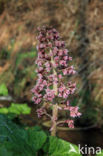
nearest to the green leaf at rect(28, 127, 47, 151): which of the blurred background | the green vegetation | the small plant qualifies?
the green vegetation

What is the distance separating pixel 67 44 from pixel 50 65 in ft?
11.5

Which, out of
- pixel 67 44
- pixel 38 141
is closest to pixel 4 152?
pixel 38 141

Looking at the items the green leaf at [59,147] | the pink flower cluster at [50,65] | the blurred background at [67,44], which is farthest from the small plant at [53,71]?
the blurred background at [67,44]

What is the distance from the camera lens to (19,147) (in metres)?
1.17

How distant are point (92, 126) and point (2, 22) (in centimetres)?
535

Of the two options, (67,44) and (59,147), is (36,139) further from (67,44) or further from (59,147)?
(67,44)

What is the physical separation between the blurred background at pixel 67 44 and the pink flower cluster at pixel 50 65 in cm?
233

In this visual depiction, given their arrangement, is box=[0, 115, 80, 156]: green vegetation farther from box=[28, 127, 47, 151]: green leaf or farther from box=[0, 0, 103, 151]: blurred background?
box=[0, 0, 103, 151]: blurred background

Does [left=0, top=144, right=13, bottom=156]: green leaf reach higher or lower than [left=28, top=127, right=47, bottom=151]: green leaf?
lower

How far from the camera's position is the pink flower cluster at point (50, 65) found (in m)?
1.76

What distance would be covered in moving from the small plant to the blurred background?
2328 mm

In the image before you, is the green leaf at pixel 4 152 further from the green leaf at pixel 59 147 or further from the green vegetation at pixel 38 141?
the green leaf at pixel 59 147

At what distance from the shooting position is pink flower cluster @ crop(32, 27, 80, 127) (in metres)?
1.76

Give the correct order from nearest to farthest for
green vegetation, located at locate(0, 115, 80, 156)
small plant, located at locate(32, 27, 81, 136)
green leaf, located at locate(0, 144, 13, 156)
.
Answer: green leaf, located at locate(0, 144, 13, 156), green vegetation, located at locate(0, 115, 80, 156), small plant, located at locate(32, 27, 81, 136)
